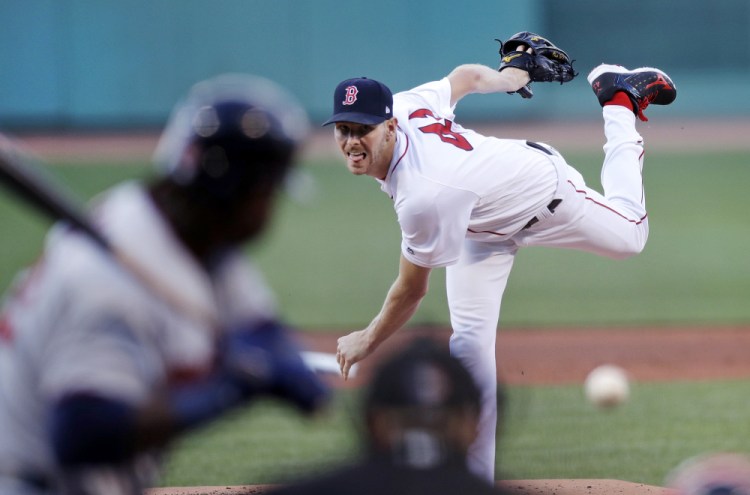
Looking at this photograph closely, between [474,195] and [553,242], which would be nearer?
[474,195]

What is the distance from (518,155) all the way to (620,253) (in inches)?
30.8

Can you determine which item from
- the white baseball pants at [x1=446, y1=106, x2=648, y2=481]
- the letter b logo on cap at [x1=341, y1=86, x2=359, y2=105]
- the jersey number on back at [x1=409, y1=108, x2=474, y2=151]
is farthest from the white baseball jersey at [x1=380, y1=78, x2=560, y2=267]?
the letter b logo on cap at [x1=341, y1=86, x2=359, y2=105]

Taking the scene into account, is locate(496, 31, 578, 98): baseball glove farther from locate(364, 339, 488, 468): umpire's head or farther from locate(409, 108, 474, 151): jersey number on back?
locate(364, 339, 488, 468): umpire's head

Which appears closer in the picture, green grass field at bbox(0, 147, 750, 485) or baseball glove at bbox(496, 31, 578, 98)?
baseball glove at bbox(496, 31, 578, 98)

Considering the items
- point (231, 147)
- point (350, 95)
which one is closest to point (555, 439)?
point (350, 95)

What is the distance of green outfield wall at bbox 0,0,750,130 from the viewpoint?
816 inches

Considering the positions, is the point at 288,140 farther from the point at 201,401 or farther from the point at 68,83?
the point at 68,83

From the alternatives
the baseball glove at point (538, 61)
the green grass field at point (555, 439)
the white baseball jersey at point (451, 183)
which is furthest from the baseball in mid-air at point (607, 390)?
the white baseball jersey at point (451, 183)

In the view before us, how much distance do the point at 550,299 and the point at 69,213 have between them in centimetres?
988

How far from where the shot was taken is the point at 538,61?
5953 mm

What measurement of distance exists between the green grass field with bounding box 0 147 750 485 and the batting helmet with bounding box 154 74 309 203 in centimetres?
55

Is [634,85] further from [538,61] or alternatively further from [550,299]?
[550,299]

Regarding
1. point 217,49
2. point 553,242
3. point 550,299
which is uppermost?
point 553,242

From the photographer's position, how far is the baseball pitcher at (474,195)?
15.7 ft
